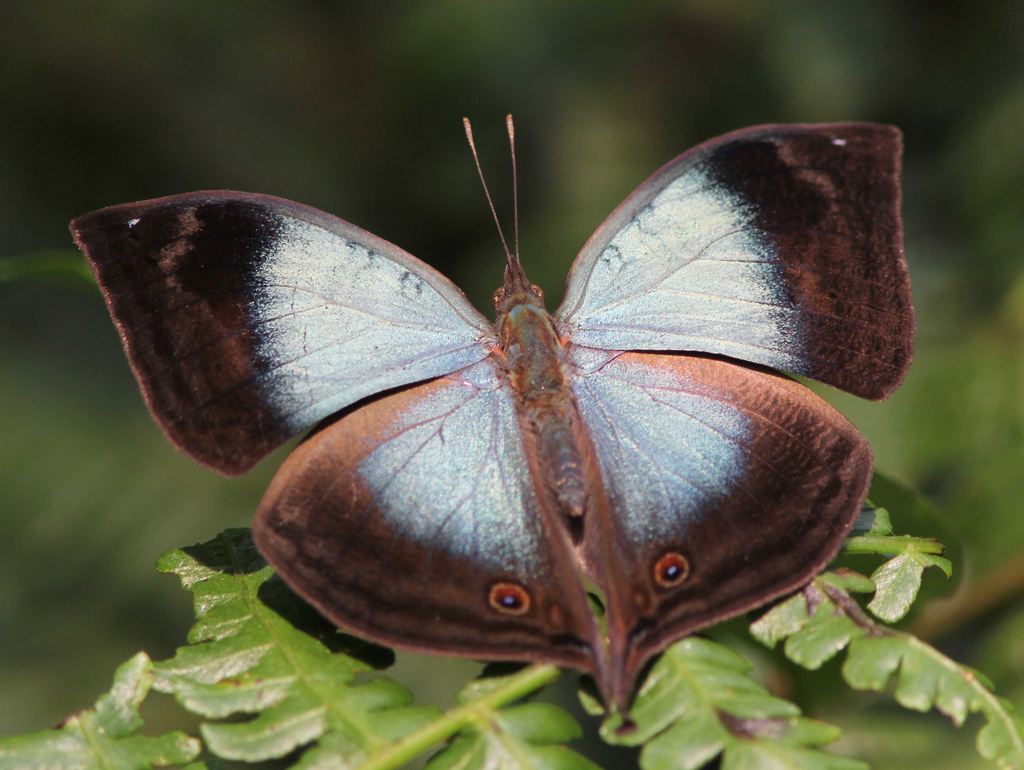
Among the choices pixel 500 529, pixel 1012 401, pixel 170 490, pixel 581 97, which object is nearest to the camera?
pixel 500 529

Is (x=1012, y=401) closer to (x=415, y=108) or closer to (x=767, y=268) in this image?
(x=767, y=268)

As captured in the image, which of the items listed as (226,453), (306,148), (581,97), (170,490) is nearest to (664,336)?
(226,453)

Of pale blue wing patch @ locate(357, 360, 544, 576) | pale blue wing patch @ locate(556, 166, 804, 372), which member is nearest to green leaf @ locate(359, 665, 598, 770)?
pale blue wing patch @ locate(357, 360, 544, 576)

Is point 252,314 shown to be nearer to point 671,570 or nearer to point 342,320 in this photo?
point 342,320

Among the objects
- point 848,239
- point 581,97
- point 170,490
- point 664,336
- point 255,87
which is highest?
point 255,87

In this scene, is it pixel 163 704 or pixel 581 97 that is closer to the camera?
pixel 163 704

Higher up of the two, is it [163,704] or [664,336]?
[664,336]

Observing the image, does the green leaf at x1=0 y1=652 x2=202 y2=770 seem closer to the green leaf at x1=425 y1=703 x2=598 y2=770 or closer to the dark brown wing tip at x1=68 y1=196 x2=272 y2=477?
the dark brown wing tip at x1=68 y1=196 x2=272 y2=477
